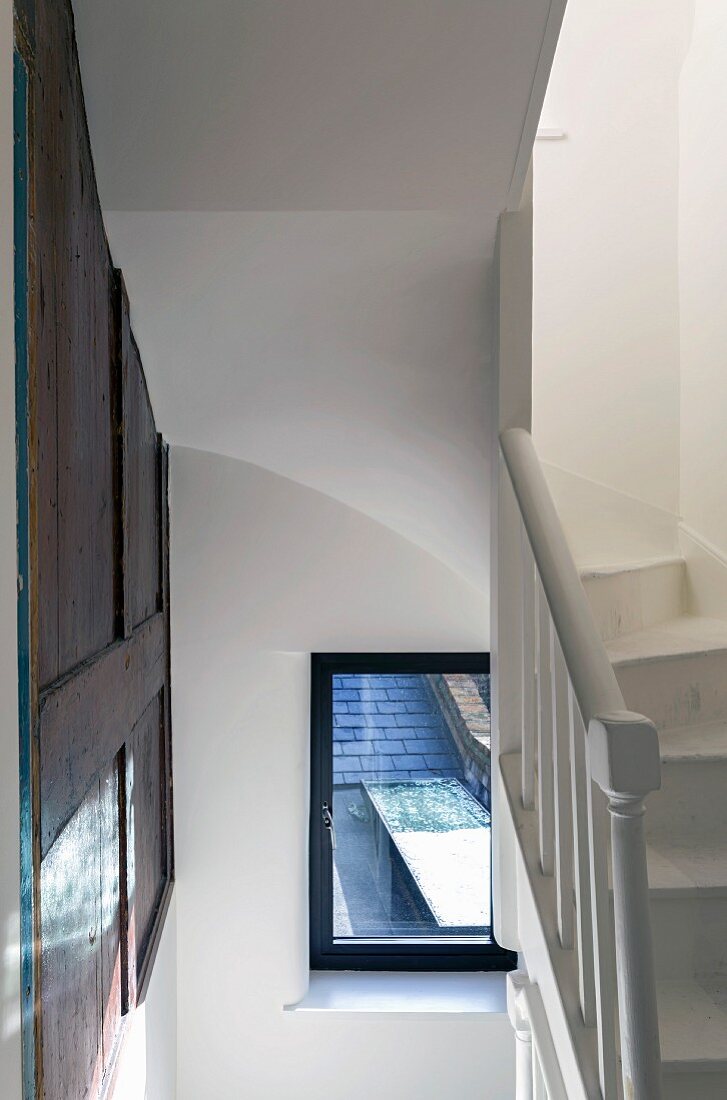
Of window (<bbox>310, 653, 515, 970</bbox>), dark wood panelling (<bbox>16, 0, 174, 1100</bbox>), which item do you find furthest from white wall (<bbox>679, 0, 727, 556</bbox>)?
dark wood panelling (<bbox>16, 0, 174, 1100</bbox>)

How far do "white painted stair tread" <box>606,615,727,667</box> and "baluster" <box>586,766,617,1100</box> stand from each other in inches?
27.8

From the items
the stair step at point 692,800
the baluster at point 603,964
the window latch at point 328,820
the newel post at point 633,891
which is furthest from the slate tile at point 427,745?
the newel post at point 633,891

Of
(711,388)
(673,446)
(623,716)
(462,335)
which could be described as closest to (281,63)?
(462,335)

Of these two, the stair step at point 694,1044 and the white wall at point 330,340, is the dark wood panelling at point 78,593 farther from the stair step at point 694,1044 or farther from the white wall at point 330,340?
the stair step at point 694,1044

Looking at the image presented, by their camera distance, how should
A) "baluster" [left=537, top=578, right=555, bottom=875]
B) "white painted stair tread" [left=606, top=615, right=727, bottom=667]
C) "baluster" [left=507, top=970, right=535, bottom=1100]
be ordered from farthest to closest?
"white painted stair tread" [left=606, top=615, right=727, bottom=667]
"baluster" [left=507, top=970, right=535, bottom=1100]
"baluster" [left=537, top=578, right=555, bottom=875]

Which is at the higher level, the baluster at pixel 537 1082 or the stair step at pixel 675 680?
the stair step at pixel 675 680

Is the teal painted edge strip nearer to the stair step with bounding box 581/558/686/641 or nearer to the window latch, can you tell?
the stair step with bounding box 581/558/686/641

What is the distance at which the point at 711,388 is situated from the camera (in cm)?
268

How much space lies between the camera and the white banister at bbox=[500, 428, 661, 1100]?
103cm

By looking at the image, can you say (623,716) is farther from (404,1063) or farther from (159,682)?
(404,1063)

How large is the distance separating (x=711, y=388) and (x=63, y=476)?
2.03 meters

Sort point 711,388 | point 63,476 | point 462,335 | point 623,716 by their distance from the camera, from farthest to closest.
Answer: point 711,388, point 462,335, point 63,476, point 623,716

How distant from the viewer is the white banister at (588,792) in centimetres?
103

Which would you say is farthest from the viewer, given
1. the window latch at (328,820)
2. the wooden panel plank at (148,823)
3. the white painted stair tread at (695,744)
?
the window latch at (328,820)
